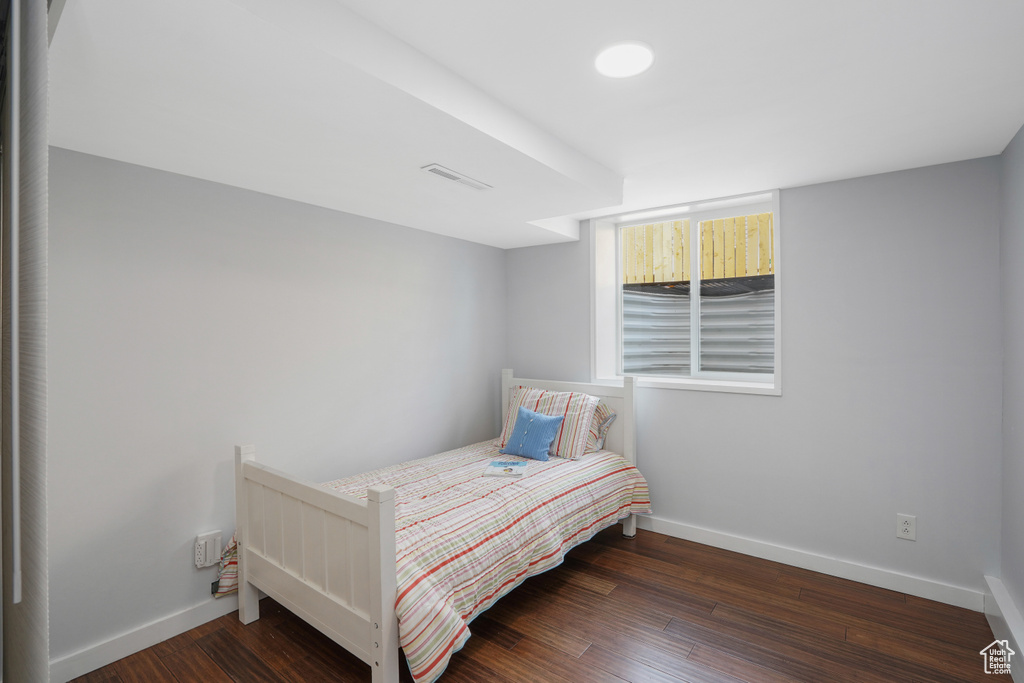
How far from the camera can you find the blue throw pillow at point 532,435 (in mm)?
3258

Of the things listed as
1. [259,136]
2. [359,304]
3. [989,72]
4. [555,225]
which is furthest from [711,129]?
[359,304]

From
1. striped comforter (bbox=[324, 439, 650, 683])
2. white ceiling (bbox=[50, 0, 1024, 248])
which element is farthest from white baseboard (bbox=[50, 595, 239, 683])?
white ceiling (bbox=[50, 0, 1024, 248])

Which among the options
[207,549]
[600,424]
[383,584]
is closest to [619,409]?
[600,424]

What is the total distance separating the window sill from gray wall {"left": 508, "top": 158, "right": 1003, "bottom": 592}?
0.17ft

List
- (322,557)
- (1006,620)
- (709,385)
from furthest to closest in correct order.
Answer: (709,385)
(1006,620)
(322,557)

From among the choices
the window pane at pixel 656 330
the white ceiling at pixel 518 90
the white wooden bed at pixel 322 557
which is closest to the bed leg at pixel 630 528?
the window pane at pixel 656 330

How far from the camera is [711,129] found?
7.03 feet

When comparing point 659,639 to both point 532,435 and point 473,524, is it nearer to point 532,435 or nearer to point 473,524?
point 473,524

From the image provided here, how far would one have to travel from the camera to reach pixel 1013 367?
2.25 m

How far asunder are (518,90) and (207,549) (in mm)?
2416

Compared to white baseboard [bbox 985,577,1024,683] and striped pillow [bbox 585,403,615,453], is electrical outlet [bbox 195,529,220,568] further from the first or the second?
white baseboard [bbox 985,577,1024,683]

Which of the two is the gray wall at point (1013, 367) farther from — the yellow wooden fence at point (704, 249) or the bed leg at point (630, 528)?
the bed leg at point (630, 528)

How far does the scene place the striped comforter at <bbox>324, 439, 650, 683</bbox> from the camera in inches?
72.1

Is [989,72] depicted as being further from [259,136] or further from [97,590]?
[97,590]
